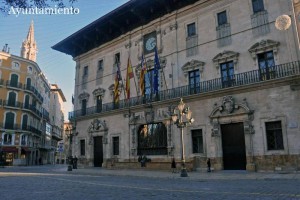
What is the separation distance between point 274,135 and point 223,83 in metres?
5.10

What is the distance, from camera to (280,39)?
1811cm

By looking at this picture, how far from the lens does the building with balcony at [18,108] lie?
141 ft

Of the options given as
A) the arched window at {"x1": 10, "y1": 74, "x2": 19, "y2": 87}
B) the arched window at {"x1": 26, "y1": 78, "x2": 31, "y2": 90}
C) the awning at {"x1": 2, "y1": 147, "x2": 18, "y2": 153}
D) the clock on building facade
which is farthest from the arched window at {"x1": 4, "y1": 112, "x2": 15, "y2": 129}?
the clock on building facade

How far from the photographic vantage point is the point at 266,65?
1853cm

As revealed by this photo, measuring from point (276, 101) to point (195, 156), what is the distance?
22.8 feet

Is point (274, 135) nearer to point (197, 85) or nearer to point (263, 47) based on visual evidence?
point (263, 47)

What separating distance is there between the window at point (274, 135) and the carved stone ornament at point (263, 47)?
478 centimetres

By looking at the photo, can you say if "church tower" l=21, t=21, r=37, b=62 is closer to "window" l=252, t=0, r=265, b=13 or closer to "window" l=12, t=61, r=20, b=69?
"window" l=12, t=61, r=20, b=69

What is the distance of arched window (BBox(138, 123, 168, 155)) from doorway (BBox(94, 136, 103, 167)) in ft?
18.4

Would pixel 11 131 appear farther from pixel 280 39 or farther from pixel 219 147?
pixel 280 39

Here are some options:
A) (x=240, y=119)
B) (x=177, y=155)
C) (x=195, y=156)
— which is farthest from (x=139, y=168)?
(x=240, y=119)

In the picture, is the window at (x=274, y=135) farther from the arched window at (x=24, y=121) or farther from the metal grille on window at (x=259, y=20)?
the arched window at (x=24, y=121)

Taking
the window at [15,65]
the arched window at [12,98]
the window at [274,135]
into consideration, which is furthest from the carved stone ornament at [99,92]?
the window at [15,65]

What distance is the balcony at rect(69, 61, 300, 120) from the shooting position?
1727cm
